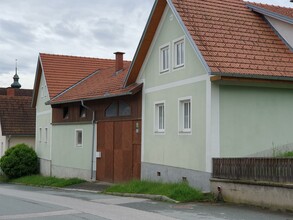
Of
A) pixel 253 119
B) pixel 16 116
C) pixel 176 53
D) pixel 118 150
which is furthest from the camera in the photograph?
pixel 16 116

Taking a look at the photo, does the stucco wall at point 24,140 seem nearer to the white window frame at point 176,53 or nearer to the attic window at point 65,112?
the attic window at point 65,112

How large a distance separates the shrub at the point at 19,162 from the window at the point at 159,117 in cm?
1681

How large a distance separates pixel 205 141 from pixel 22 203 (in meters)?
6.05

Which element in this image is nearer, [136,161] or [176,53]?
[176,53]

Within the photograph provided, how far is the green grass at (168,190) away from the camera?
15023 millimetres

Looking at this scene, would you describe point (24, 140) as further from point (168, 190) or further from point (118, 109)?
point (168, 190)

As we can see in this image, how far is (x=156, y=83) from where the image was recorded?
19.6 m

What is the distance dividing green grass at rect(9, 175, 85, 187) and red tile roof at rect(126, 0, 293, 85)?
9.10 meters

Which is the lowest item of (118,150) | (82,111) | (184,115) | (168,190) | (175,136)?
(168,190)

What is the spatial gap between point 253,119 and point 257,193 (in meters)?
3.58

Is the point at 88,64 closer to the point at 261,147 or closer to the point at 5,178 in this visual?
the point at 5,178

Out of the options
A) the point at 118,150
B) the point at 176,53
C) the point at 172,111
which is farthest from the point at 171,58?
the point at 118,150

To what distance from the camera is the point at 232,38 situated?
56.0ft

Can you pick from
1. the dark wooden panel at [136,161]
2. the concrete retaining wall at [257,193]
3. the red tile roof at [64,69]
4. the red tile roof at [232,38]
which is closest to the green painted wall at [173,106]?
the dark wooden panel at [136,161]
